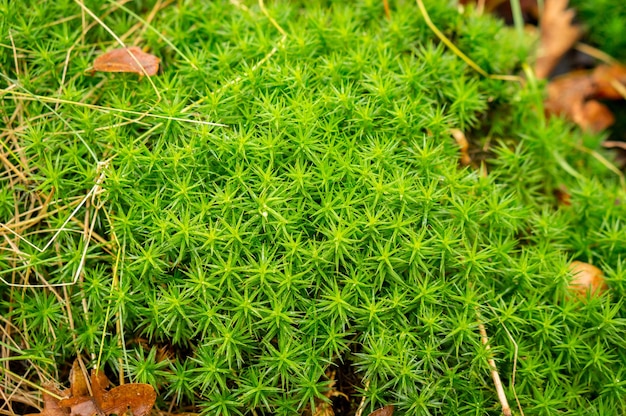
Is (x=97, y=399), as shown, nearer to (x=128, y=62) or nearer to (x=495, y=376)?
(x=128, y=62)

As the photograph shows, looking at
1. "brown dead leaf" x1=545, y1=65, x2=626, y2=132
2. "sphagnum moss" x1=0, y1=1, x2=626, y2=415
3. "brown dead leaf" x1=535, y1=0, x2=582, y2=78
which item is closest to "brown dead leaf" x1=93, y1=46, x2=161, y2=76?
"sphagnum moss" x1=0, y1=1, x2=626, y2=415

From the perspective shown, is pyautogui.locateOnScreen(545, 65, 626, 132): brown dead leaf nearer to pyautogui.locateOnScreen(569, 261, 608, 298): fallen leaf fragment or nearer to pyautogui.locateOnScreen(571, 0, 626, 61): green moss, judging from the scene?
pyautogui.locateOnScreen(571, 0, 626, 61): green moss

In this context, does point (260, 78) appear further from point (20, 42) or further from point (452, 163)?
point (20, 42)

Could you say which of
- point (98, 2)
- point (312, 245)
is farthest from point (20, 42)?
point (312, 245)

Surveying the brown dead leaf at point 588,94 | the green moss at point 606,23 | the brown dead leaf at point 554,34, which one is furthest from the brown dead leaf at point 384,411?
the green moss at point 606,23

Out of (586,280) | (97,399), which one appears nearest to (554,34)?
(586,280)
